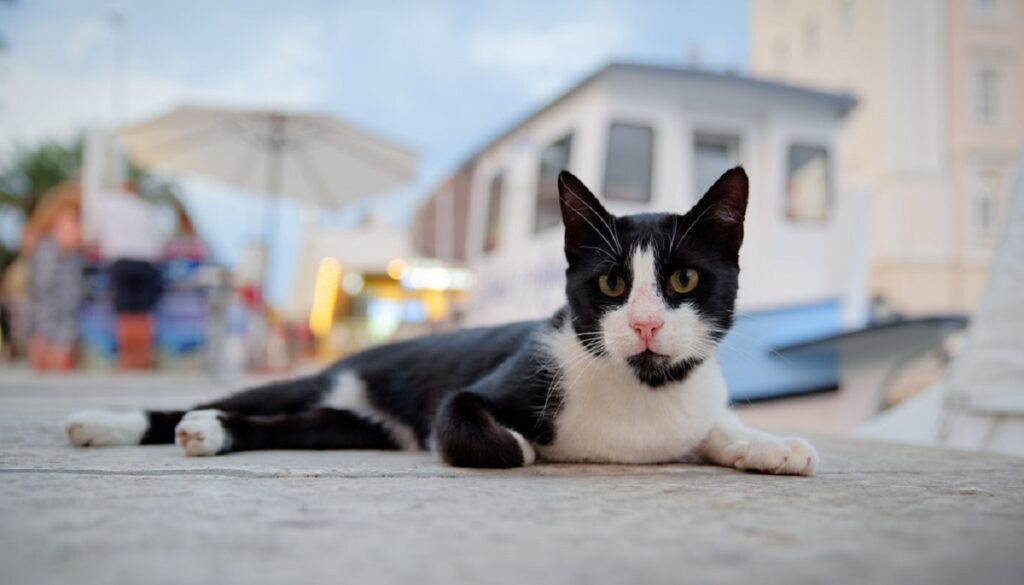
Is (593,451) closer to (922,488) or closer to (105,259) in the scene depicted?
(922,488)

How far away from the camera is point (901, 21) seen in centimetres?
1794

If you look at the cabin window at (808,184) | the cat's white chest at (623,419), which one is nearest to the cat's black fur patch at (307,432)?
the cat's white chest at (623,419)

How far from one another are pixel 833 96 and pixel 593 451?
5.77 metres

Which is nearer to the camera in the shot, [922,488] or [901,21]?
[922,488]

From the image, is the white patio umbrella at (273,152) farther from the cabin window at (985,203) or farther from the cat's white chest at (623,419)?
the cabin window at (985,203)

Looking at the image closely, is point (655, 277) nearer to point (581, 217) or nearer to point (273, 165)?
point (581, 217)

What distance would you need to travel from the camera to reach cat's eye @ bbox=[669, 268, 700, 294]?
6.33ft

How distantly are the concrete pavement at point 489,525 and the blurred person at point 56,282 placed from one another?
29.2 ft

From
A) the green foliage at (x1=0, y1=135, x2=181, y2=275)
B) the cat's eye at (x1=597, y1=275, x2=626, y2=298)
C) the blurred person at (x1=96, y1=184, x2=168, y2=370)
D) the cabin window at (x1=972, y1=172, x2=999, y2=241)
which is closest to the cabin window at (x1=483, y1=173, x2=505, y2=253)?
the blurred person at (x1=96, y1=184, x2=168, y2=370)

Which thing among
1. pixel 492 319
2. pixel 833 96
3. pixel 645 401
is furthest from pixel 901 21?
pixel 645 401

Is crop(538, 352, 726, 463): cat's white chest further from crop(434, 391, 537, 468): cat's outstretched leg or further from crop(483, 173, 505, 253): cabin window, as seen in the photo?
crop(483, 173, 505, 253): cabin window

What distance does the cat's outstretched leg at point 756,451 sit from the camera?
1837 millimetres

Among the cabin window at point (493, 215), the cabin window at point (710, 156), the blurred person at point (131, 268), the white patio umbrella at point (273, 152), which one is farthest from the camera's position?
the blurred person at point (131, 268)

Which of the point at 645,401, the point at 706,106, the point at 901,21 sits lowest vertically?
the point at 645,401
